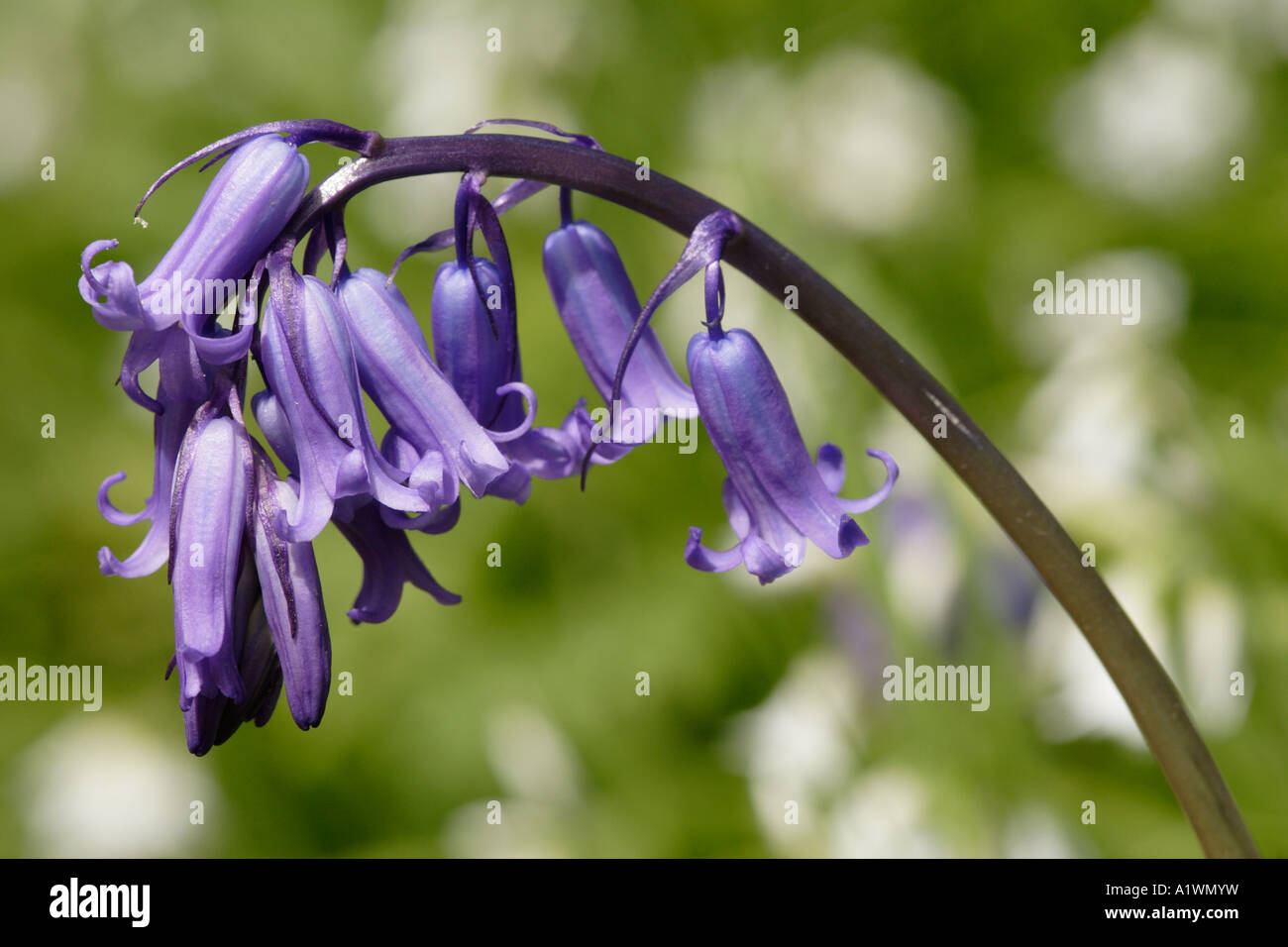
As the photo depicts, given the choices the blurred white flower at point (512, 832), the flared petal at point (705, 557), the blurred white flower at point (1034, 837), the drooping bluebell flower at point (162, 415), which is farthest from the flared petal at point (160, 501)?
the blurred white flower at point (1034, 837)

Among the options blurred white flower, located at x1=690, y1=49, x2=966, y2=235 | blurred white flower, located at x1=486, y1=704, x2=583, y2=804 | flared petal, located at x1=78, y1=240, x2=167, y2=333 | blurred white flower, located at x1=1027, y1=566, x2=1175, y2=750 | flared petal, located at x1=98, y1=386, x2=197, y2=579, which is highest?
blurred white flower, located at x1=690, y1=49, x2=966, y2=235

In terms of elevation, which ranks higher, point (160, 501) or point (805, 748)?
point (160, 501)

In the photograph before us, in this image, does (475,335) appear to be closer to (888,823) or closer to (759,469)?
(759,469)

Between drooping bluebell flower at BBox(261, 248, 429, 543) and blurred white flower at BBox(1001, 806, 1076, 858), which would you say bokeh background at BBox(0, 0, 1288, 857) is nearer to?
blurred white flower at BBox(1001, 806, 1076, 858)

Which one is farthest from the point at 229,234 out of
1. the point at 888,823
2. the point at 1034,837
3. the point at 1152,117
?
the point at 1152,117

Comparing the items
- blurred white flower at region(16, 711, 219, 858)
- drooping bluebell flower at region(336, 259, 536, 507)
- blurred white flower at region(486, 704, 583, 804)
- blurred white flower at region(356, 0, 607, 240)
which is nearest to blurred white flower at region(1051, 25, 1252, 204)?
blurred white flower at region(356, 0, 607, 240)

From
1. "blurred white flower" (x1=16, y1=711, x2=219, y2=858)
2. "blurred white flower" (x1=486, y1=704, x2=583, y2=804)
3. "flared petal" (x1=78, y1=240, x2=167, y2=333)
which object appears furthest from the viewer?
"blurred white flower" (x1=16, y1=711, x2=219, y2=858)

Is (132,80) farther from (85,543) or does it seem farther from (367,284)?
(367,284)
